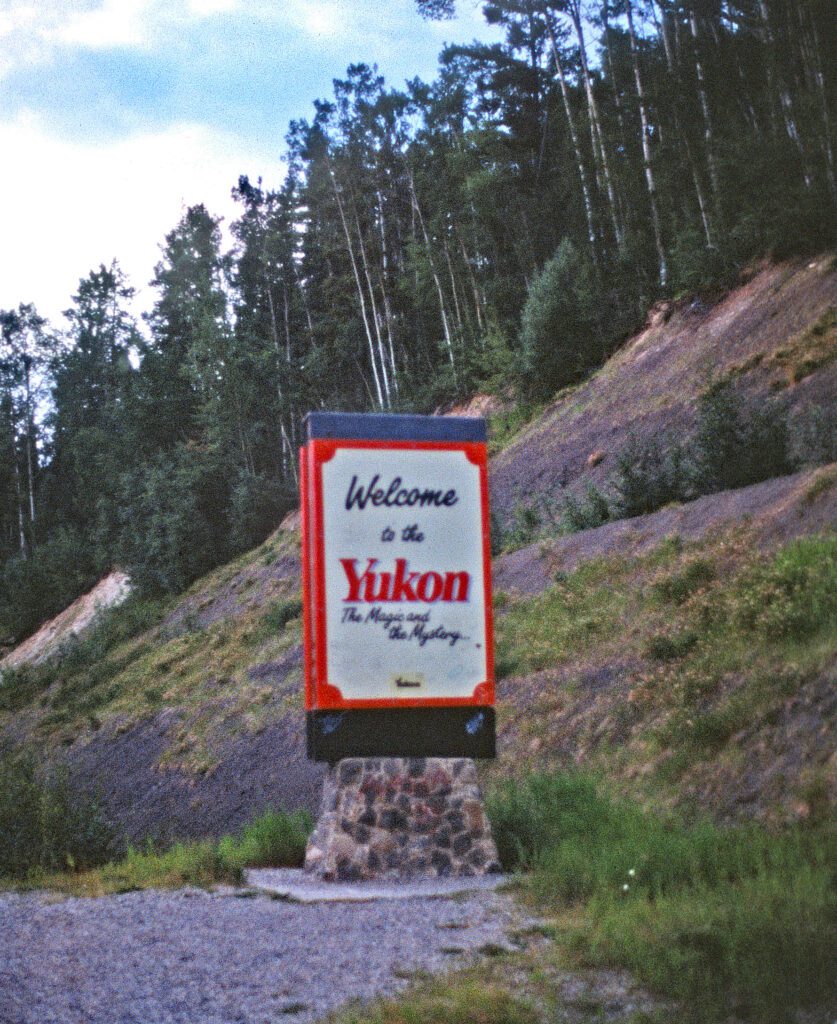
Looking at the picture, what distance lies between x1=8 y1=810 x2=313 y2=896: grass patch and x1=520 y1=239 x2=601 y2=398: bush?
29.5 meters

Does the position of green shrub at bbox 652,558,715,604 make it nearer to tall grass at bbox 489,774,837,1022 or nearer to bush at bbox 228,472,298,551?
tall grass at bbox 489,774,837,1022

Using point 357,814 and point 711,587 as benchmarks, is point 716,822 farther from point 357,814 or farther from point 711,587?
point 711,587

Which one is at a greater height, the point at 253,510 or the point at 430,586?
the point at 253,510

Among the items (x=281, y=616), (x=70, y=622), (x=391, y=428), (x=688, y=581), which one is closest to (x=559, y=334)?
(x=281, y=616)

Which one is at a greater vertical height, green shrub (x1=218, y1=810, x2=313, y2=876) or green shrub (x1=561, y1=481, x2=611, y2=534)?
green shrub (x1=561, y1=481, x2=611, y2=534)

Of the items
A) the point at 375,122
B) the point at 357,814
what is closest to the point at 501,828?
the point at 357,814

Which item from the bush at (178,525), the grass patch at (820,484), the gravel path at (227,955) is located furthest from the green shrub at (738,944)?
the bush at (178,525)

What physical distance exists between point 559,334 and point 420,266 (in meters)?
20.2

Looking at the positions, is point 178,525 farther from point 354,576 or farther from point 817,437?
point 354,576

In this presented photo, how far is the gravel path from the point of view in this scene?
681 centimetres

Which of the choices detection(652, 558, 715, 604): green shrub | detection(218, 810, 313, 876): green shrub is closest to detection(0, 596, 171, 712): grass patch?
detection(652, 558, 715, 604): green shrub

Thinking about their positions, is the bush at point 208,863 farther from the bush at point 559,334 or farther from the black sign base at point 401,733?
the bush at point 559,334

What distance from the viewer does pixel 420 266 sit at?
62094 mm

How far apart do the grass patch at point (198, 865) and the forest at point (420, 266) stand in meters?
23.0
